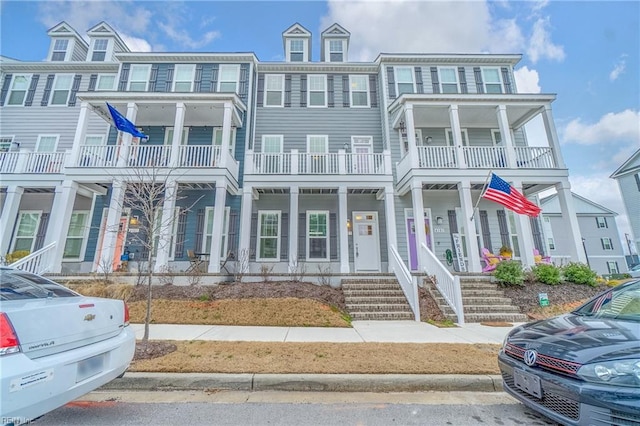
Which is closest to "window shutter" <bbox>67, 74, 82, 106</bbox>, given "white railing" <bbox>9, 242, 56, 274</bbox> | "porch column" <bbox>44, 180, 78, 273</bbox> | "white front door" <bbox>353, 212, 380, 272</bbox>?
"porch column" <bbox>44, 180, 78, 273</bbox>

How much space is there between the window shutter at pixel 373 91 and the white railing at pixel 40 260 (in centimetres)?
1366

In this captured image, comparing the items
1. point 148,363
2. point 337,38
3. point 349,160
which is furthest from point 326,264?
point 337,38

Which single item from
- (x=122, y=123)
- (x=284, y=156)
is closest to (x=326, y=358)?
(x=284, y=156)

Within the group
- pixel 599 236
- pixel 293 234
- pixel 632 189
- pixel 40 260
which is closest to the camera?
pixel 40 260

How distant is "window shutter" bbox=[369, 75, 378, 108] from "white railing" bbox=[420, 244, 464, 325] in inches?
303

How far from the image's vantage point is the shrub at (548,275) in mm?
8180

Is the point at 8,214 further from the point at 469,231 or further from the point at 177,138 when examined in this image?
the point at 469,231

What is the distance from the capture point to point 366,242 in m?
11.2

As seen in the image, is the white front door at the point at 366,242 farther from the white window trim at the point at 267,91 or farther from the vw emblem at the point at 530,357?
the vw emblem at the point at 530,357

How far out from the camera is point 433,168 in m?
9.81

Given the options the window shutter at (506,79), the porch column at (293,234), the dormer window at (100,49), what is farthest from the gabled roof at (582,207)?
the dormer window at (100,49)

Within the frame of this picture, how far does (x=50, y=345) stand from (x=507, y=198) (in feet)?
33.6

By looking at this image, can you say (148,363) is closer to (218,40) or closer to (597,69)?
(218,40)

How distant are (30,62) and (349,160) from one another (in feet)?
51.7
